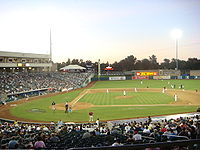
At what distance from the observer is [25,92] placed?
4672 cm

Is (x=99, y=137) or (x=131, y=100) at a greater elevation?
(x=99, y=137)

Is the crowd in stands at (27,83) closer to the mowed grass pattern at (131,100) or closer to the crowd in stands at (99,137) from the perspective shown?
the mowed grass pattern at (131,100)

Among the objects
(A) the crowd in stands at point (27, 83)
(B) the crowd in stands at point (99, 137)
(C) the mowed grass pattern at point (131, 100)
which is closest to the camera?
(B) the crowd in stands at point (99, 137)

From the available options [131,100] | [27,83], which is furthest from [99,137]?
[27,83]

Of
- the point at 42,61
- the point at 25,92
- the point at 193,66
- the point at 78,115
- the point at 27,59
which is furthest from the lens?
the point at 193,66

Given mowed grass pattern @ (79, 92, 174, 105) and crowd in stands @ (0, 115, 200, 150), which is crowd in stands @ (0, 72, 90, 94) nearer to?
mowed grass pattern @ (79, 92, 174, 105)

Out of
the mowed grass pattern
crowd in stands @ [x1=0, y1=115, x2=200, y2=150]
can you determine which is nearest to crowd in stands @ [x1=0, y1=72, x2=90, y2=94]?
the mowed grass pattern

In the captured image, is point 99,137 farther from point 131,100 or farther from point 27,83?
point 27,83

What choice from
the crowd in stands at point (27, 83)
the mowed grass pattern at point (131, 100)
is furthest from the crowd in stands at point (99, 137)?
the crowd in stands at point (27, 83)

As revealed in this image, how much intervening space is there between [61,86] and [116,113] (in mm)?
34681

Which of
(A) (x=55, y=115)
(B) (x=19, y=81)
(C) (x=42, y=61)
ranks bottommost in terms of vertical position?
(A) (x=55, y=115)

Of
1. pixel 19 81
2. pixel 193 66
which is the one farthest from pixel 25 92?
pixel 193 66

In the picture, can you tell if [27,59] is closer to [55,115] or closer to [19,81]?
[19,81]

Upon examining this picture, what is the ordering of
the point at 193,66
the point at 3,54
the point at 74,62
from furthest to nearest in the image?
1. the point at 74,62
2. the point at 193,66
3. the point at 3,54
